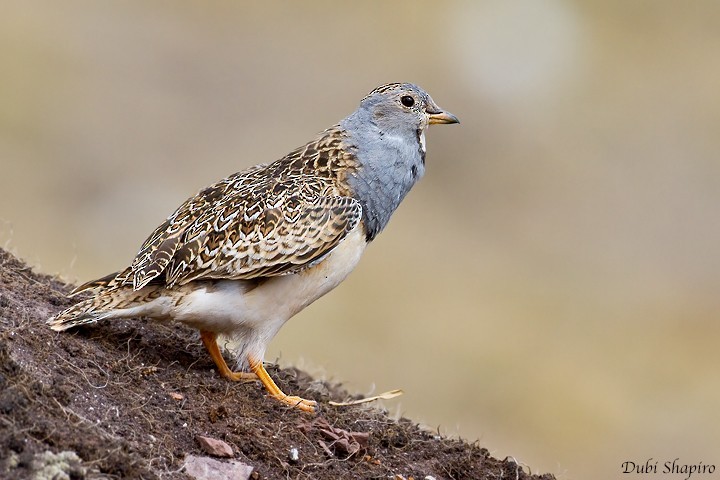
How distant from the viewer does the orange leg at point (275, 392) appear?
8461 millimetres

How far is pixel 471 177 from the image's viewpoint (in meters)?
33.2

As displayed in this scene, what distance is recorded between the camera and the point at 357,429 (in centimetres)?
859

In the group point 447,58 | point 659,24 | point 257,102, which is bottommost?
point 257,102

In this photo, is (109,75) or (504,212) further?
(109,75)

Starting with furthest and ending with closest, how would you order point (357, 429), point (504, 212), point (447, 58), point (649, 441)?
point (447, 58) → point (504, 212) → point (649, 441) → point (357, 429)

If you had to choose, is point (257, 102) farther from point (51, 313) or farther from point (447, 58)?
point (51, 313)

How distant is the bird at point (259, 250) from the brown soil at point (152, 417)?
12.2 inches

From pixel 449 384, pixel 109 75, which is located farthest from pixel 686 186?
pixel 109 75

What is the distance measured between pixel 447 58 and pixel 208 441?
34333 mm

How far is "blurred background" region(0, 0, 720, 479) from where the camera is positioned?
2208 centimetres

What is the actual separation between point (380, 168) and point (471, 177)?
24.2 metres

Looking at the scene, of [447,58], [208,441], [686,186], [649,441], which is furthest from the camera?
[447,58]

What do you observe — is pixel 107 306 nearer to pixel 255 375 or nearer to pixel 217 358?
pixel 217 358
